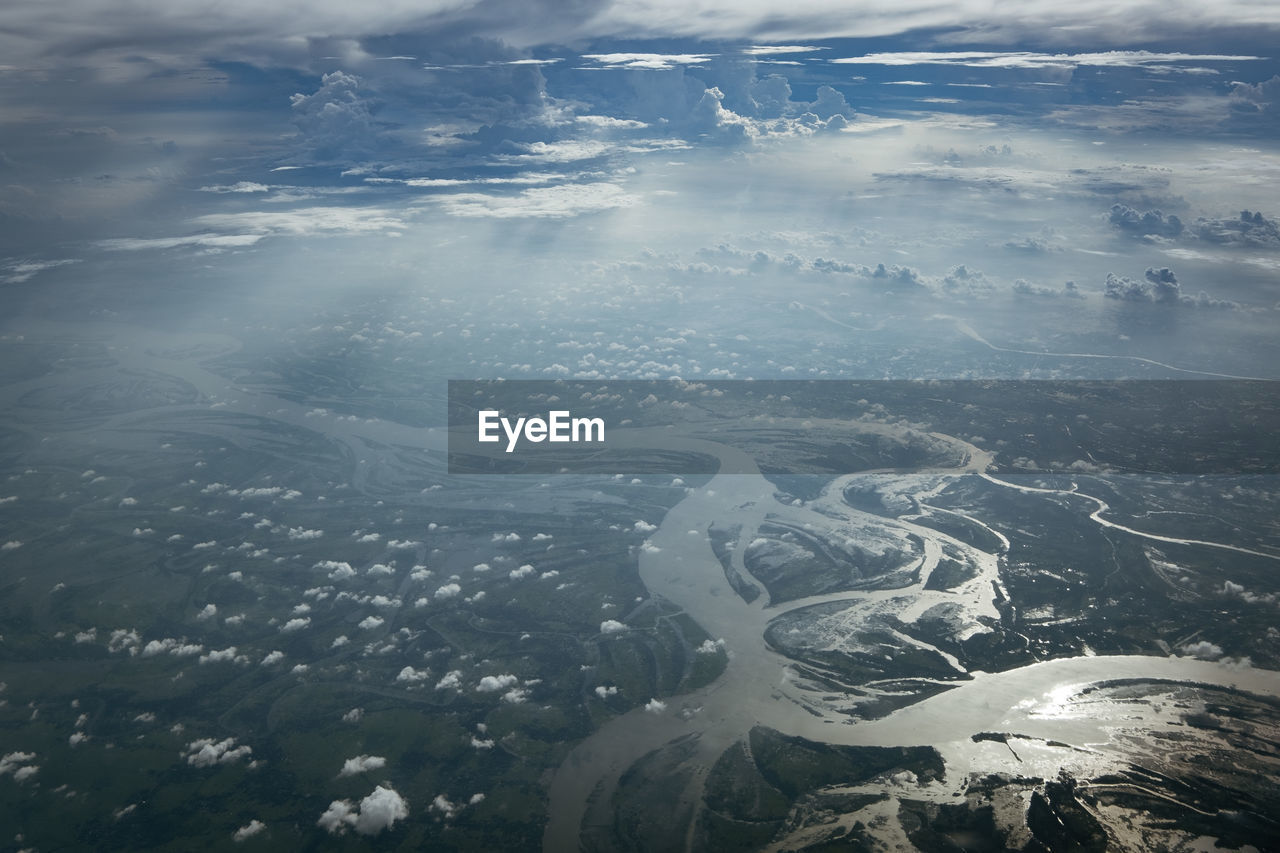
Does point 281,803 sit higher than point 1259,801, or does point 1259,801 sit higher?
point 1259,801

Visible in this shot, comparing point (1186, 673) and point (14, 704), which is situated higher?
point (1186, 673)

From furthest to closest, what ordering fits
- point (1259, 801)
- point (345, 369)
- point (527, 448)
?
point (345, 369) < point (527, 448) < point (1259, 801)

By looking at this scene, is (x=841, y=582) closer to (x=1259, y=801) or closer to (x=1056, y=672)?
(x=1056, y=672)

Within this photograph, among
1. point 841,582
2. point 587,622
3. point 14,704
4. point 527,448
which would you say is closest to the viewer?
point 14,704

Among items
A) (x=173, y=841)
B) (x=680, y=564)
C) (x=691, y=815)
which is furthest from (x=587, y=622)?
(x=173, y=841)

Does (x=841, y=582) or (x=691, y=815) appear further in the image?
(x=841, y=582)

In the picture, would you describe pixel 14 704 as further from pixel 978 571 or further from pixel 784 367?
pixel 784 367

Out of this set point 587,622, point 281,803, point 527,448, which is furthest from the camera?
point 527,448

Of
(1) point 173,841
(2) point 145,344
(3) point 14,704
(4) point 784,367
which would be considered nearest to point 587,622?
(1) point 173,841

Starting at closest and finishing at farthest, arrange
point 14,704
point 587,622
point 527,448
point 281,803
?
point 281,803, point 14,704, point 587,622, point 527,448
